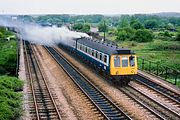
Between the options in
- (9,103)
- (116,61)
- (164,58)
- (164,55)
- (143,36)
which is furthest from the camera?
(143,36)

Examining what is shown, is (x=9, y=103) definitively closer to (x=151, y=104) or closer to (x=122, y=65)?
(x=151, y=104)

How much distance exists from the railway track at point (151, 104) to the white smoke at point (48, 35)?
21079mm

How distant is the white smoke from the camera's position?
166 ft

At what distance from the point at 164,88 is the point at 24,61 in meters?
20.4

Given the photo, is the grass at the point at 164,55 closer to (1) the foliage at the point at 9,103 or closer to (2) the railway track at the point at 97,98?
Answer: (2) the railway track at the point at 97,98

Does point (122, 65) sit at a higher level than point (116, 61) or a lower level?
lower

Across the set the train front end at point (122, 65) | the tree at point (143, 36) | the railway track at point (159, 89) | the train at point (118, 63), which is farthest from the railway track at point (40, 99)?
the tree at point (143, 36)

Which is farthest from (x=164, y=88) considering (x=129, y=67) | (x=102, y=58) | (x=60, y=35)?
(x=60, y=35)

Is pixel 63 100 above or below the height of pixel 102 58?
below

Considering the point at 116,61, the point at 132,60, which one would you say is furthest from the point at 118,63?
the point at 132,60

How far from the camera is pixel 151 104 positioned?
2230 centimetres

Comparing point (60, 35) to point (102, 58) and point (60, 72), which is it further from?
point (102, 58)

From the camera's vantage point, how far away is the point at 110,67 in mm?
27844

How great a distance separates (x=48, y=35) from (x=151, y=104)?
4224 centimetres
